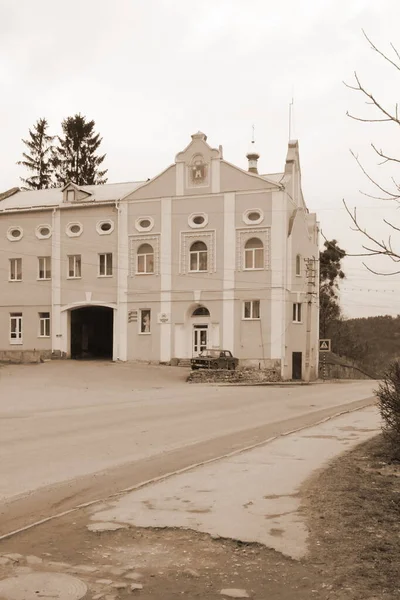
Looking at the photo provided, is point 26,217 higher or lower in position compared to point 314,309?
higher

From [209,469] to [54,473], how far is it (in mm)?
2223

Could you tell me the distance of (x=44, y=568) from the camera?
5945mm

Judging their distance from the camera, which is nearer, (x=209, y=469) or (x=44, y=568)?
(x=44, y=568)

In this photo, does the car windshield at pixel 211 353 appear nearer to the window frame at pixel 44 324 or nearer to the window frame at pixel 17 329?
the window frame at pixel 44 324

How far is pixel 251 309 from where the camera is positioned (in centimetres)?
4362

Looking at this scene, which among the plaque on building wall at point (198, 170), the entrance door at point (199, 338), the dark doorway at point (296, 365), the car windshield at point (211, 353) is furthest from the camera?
the plaque on building wall at point (198, 170)

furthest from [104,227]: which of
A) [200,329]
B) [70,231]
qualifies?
[200,329]

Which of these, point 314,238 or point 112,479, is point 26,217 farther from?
point 112,479

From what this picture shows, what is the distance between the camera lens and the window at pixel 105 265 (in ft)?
155

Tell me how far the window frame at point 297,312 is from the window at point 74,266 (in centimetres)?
1378

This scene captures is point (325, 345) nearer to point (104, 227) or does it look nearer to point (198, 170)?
point (198, 170)

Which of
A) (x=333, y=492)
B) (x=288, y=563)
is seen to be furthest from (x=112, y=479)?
(x=288, y=563)

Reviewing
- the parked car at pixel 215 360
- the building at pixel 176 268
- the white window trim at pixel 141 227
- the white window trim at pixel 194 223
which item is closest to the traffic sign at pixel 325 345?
the building at pixel 176 268

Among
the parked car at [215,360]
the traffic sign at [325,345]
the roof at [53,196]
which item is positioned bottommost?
the parked car at [215,360]
